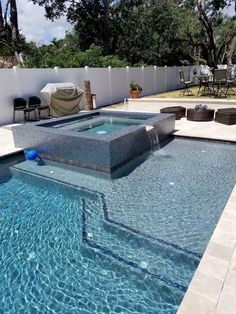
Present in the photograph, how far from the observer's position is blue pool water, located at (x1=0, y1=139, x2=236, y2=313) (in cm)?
271

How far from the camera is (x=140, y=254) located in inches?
127

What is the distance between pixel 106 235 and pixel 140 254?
565 millimetres

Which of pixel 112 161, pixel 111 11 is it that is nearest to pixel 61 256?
pixel 112 161

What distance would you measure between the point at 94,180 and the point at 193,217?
82.3 inches

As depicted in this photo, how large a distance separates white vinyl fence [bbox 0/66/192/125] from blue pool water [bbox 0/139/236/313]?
4.83 metres

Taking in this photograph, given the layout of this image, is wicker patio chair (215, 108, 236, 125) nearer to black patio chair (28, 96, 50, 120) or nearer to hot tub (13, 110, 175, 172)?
hot tub (13, 110, 175, 172)

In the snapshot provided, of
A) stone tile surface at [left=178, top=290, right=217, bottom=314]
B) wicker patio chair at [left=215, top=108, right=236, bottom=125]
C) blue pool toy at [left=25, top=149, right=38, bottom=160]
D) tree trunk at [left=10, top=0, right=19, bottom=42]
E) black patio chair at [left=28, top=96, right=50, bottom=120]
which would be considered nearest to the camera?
stone tile surface at [left=178, top=290, right=217, bottom=314]

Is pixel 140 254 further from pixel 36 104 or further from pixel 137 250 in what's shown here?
pixel 36 104

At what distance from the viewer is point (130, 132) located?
19.2ft

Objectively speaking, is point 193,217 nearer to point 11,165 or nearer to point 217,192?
point 217,192

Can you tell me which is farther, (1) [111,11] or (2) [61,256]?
(1) [111,11]

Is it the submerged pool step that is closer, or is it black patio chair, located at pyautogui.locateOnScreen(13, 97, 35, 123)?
the submerged pool step

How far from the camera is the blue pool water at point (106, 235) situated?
271 centimetres

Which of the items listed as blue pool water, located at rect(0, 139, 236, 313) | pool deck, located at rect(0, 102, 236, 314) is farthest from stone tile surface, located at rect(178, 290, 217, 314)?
blue pool water, located at rect(0, 139, 236, 313)
